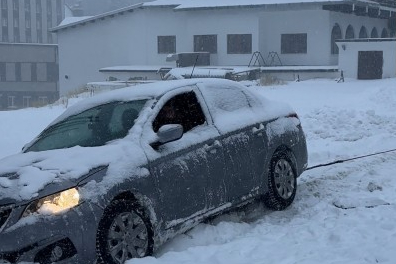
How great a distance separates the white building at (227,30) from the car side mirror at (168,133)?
32.4m

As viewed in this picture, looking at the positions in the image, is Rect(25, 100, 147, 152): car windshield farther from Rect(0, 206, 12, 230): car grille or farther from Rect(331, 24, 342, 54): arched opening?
Rect(331, 24, 342, 54): arched opening

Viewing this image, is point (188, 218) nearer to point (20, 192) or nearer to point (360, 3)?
point (20, 192)

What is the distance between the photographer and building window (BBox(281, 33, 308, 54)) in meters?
39.3

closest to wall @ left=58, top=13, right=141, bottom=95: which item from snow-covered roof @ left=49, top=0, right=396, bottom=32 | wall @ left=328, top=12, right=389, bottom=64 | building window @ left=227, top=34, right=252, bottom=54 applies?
snow-covered roof @ left=49, top=0, right=396, bottom=32

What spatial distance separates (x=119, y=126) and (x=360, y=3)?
34576 mm

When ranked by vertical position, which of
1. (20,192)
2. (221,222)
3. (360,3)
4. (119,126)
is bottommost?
(221,222)

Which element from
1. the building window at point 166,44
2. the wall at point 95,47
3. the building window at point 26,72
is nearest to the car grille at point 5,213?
the building window at point 166,44

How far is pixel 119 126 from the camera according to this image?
6.34 meters

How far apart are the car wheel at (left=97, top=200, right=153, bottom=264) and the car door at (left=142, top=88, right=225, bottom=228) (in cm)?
31

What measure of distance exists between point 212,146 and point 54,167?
1.83m

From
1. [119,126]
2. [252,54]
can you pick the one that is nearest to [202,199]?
[119,126]

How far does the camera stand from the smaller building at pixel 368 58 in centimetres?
3356

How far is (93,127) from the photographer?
255 inches

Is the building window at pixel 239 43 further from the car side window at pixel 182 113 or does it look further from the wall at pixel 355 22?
the car side window at pixel 182 113
